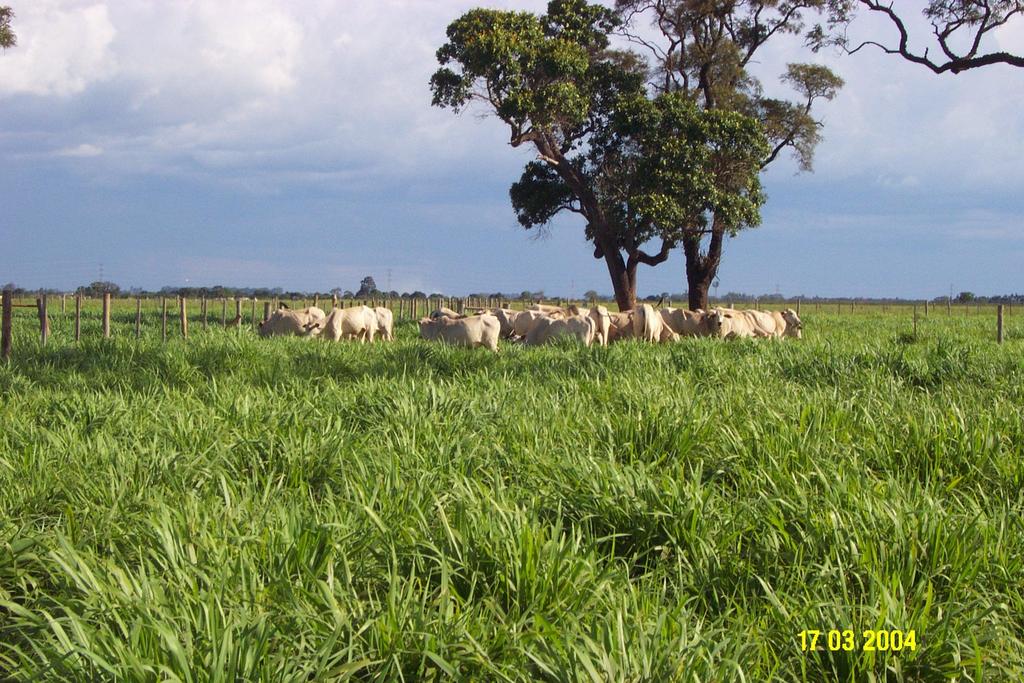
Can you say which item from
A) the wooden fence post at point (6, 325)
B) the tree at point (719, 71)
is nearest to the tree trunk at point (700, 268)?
the tree at point (719, 71)

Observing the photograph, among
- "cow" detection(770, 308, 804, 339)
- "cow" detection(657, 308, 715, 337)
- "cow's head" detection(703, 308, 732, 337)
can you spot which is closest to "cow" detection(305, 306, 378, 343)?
"cow" detection(657, 308, 715, 337)

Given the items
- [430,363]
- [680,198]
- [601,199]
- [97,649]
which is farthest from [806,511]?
[601,199]

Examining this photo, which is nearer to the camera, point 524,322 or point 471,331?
point 471,331

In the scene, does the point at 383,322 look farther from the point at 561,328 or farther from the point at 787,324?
the point at 787,324

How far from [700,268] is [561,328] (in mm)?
13364

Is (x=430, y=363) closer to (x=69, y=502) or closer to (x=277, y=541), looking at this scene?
(x=69, y=502)

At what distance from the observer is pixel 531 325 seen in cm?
1869

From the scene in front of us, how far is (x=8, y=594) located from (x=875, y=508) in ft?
12.2

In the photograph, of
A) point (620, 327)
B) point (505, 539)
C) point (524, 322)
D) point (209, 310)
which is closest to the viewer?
point (505, 539)

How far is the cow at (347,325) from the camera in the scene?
18.4 m

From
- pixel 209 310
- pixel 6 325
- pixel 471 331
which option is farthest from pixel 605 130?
pixel 209 310

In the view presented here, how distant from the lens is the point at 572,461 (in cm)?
457

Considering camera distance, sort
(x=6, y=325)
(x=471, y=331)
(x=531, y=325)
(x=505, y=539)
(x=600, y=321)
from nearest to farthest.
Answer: (x=505, y=539) → (x=6, y=325) → (x=471, y=331) → (x=600, y=321) → (x=531, y=325)

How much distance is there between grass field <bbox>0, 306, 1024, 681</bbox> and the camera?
265cm
